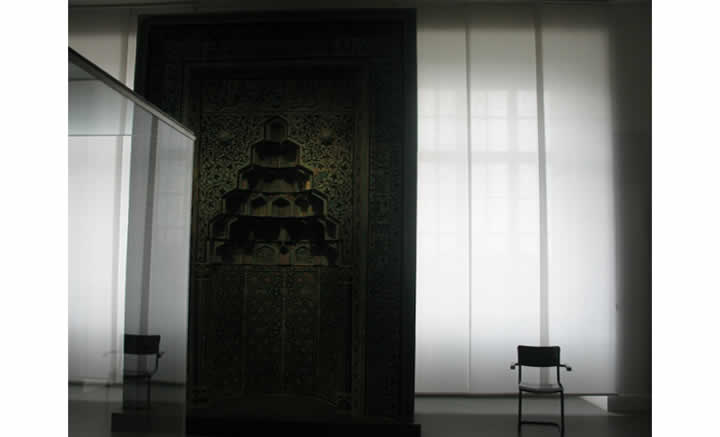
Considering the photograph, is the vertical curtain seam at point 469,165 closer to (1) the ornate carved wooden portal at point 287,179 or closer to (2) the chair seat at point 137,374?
(1) the ornate carved wooden portal at point 287,179

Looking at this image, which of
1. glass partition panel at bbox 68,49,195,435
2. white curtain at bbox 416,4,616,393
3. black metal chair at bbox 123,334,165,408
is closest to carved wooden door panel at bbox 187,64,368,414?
white curtain at bbox 416,4,616,393

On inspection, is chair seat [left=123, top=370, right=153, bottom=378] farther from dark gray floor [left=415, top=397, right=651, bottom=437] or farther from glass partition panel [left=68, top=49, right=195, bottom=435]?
dark gray floor [left=415, top=397, right=651, bottom=437]

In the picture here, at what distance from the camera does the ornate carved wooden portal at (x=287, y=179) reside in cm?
353

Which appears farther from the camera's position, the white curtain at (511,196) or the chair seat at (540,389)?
the white curtain at (511,196)

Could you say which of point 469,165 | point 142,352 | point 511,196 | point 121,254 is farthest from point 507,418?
point 121,254

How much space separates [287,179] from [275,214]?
0.28 m

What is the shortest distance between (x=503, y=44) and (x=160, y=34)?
2538 mm

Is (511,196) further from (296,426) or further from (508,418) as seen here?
(296,426)

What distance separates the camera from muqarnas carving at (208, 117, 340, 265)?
3703 mm

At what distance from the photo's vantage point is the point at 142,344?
1.94m

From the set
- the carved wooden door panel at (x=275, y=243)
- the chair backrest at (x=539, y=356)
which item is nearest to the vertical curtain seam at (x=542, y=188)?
the chair backrest at (x=539, y=356)

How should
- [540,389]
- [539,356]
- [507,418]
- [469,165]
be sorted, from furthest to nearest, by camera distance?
[469,165] < [507,418] < [539,356] < [540,389]

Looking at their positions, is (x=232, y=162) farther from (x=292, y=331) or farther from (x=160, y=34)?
(x=292, y=331)

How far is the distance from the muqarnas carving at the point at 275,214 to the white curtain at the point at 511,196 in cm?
79
